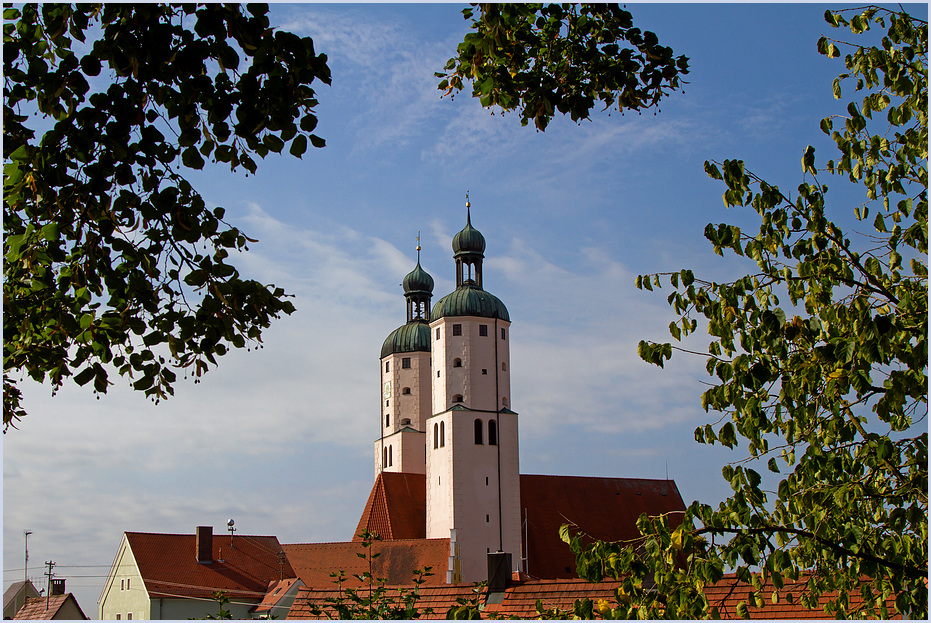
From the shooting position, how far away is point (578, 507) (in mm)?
55250

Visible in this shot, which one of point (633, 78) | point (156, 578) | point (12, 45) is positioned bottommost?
point (156, 578)

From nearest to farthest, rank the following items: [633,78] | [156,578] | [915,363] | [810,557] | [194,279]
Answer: [194,279] → [915,363] → [810,557] → [633,78] → [156,578]

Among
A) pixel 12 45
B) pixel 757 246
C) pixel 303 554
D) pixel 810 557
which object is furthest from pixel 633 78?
pixel 303 554

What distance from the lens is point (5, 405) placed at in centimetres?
550

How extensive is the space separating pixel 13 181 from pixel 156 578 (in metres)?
38.2

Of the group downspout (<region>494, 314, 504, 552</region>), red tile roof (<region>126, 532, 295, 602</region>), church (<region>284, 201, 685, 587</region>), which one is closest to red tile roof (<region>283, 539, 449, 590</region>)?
church (<region>284, 201, 685, 587</region>)

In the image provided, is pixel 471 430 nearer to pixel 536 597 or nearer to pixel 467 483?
pixel 467 483

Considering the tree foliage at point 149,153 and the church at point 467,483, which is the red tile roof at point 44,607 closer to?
the church at point 467,483

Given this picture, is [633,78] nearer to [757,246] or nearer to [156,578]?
[757,246]

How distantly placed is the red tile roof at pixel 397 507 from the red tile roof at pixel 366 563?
9.64 ft

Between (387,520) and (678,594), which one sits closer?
(678,594)

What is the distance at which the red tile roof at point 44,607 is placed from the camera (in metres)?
29.4

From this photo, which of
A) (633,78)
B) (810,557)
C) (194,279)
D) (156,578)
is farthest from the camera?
(156,578)

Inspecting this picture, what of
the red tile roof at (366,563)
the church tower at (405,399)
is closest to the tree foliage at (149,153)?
the red tile roof at (366,563)
